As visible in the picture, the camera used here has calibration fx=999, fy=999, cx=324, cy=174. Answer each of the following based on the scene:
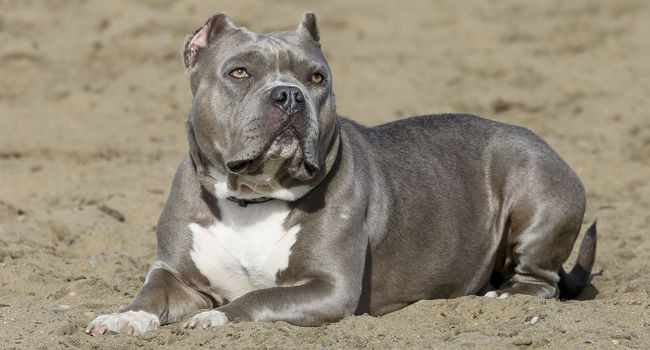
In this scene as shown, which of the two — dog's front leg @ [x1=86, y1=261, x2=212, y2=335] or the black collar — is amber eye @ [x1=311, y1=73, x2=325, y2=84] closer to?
the black collar

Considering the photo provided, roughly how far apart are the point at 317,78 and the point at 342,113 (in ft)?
17.2

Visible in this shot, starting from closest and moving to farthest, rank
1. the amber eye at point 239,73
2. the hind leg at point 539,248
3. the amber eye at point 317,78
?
the amber eye at point 239,73
the amber eye at point 317,78
the hind leg at point 539,248

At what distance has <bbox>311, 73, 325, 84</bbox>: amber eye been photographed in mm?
5199

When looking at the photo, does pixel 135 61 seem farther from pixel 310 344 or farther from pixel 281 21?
pixel 310 344

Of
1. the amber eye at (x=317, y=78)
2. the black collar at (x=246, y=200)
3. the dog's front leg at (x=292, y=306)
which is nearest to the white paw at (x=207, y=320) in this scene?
Result: the dog's front leg at (x=292, y=306)

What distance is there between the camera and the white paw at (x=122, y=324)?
468 cm

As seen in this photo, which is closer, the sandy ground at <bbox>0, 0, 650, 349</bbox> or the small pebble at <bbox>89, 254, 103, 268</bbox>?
the sandy ground at <bbox>0, 0, 650, 349</bbox>

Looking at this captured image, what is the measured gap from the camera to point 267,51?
202 inches

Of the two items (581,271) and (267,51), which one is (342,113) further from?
(267,51)

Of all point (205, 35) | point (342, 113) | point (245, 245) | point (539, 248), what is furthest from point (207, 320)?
point (342, 113)

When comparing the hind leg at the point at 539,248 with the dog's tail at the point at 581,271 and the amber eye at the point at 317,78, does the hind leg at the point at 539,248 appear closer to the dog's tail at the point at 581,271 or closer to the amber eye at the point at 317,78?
the dog's tail at the point at 581,271

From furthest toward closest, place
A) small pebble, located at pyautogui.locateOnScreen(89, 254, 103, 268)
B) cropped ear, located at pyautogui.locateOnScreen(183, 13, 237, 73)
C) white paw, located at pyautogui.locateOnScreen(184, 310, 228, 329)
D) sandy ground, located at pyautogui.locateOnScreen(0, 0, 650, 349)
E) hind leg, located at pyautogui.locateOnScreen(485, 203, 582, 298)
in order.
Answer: small pebble, located at pyautogui.locateOnScreen(89, 254, 103, 268)
hind leg, located at pyautogui.locateOnScreen(485, 203, 582, 298)
cropped ear, located at pyautogui.locateOnScreen(183, 13, 237, 73)
sandy ground, located at pyautogui.locateOnScreen(0, 0, 650, 349)
white paw, located at pyautogui.locateOnScreen(184, 310, 228, 329)

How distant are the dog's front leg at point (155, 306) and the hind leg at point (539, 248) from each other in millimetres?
1959

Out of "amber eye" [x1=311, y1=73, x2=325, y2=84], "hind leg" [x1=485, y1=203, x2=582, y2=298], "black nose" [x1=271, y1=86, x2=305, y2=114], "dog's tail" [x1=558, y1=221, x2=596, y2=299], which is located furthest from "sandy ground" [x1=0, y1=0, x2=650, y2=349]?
"amber eye" [x1=311, y1=73, x2=325, y2=84]
